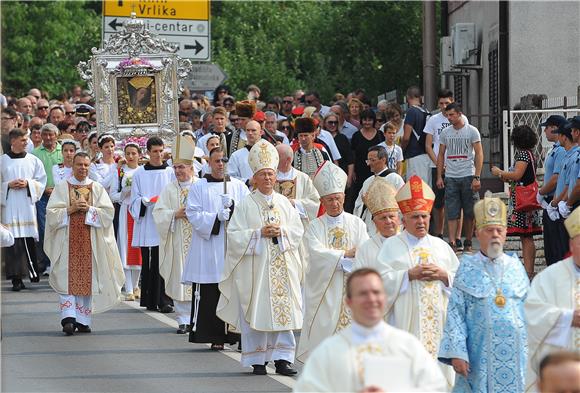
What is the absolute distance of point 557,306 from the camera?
10266 millimetres

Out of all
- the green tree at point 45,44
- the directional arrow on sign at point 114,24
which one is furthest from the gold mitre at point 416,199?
the green tree at point 45,44

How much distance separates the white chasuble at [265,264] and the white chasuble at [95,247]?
9.42 feet

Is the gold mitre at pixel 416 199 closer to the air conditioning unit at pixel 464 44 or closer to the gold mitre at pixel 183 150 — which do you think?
the gold mitre at pixel 183 150

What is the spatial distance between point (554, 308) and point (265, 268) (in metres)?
5.02

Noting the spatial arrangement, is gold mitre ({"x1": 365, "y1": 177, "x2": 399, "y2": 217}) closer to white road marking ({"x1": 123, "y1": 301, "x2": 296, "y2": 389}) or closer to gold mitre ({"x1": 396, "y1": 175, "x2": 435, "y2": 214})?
gold mitre ({"x1": 396, "y1": 175, "x2": 435, "y2": 214})

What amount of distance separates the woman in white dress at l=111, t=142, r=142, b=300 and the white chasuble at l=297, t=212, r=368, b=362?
7134 mm

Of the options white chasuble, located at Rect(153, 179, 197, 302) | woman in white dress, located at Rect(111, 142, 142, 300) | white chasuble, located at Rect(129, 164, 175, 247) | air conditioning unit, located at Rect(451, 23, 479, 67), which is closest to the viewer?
white chasuble, located at Rect(153, 179, 197, 302)

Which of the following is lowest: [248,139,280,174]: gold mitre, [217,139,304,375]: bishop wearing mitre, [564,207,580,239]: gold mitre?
[217,139,304,375]: bishop wearing mitre

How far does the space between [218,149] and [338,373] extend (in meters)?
7.98

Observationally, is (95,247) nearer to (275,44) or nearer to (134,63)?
(134,63)

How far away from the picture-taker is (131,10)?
25.2 m

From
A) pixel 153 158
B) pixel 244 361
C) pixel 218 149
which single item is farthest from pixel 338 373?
pixel 153 158

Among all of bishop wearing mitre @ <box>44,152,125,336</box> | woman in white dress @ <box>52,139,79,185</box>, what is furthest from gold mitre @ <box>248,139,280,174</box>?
woman in white dress @ <box>52,139,79,185</box>

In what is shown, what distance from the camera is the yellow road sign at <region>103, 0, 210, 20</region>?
2442cm
